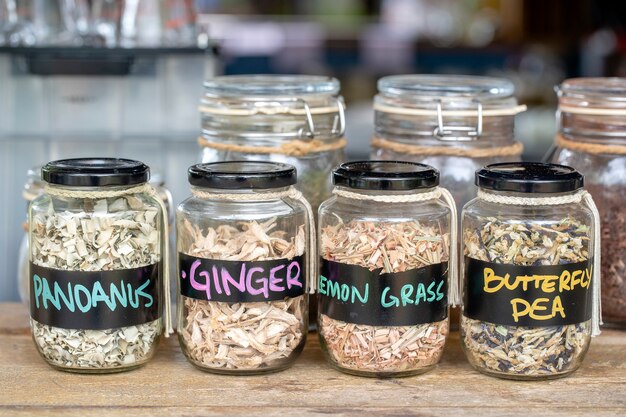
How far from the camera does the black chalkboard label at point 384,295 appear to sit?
1039 mm

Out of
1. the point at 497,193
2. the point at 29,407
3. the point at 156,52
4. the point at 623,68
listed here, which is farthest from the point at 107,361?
the point at 623,68

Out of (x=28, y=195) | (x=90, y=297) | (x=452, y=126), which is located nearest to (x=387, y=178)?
(x=452, y=126)

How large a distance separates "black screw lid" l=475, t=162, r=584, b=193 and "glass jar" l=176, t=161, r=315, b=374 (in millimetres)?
205

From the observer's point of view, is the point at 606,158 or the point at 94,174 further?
the point at 606,158

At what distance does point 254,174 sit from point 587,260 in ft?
1.21

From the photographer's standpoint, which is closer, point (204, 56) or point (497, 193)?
point (497, 193)

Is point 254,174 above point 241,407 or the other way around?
above

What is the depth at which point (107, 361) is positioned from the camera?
106 centimetres

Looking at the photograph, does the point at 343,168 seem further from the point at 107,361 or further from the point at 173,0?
the point at 173,0

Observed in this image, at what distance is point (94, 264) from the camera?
3.41 feet

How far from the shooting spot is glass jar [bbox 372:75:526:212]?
1216mm

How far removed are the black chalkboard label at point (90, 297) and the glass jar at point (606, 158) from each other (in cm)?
56

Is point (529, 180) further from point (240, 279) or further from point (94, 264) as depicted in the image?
point (94, 264)

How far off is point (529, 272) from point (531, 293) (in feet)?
0.07
